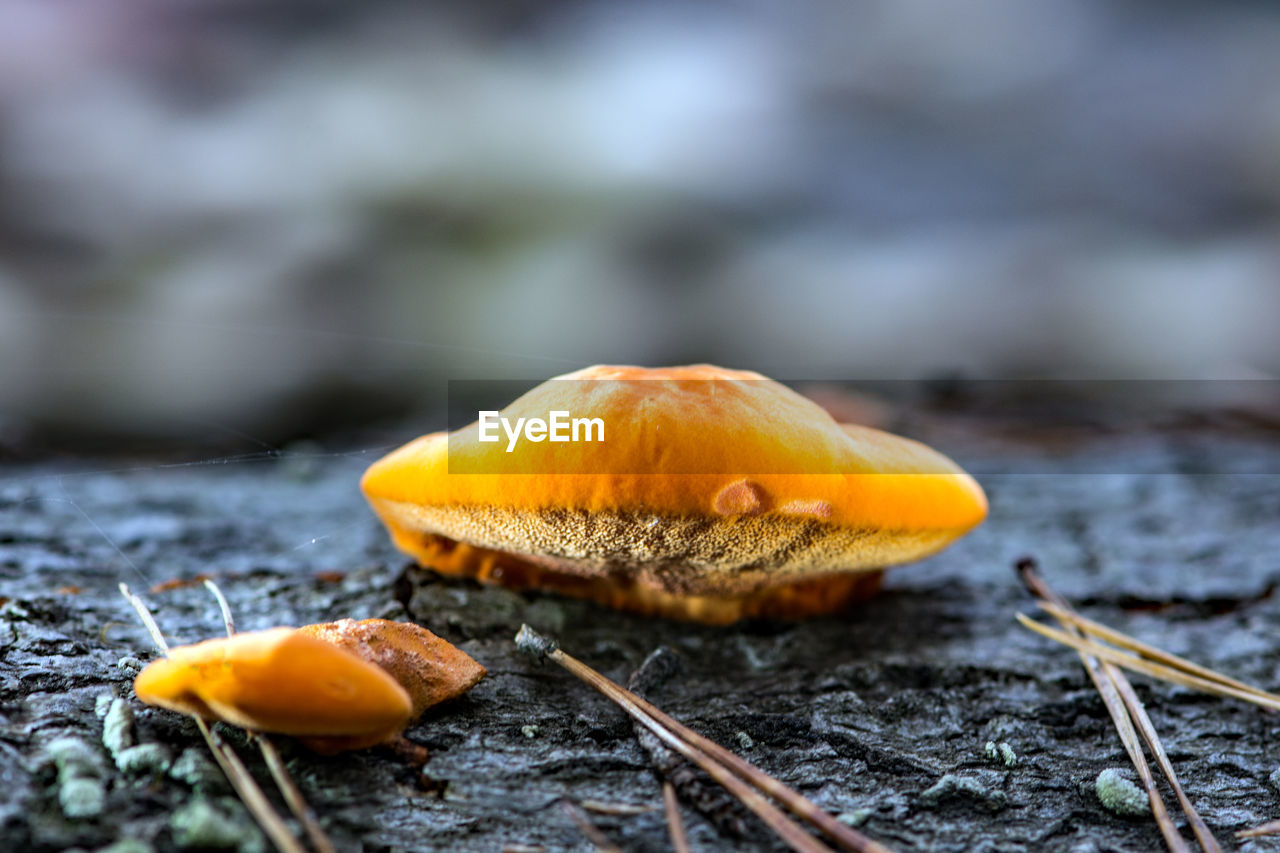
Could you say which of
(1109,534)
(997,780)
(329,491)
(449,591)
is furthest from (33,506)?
(1109,534)

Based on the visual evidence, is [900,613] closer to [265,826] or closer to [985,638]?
[985,638]

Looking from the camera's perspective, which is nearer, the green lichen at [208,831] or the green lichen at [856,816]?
the green lichen at [208,831]

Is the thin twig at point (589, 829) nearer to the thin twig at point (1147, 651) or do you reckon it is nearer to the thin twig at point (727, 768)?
the thin twig at point (727, 768)

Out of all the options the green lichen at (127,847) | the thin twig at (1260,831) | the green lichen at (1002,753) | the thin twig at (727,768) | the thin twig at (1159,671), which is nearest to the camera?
the green lichen at (127,847)

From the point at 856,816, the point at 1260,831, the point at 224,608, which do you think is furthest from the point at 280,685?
the point at 1260,831

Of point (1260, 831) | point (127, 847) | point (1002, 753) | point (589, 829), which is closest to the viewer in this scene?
point (127, 847)

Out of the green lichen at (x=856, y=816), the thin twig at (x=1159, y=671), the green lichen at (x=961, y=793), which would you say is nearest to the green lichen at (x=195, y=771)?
the green lichen at (x=856, y=816)

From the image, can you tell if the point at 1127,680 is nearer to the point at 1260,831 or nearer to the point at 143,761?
the point at 1260,831
